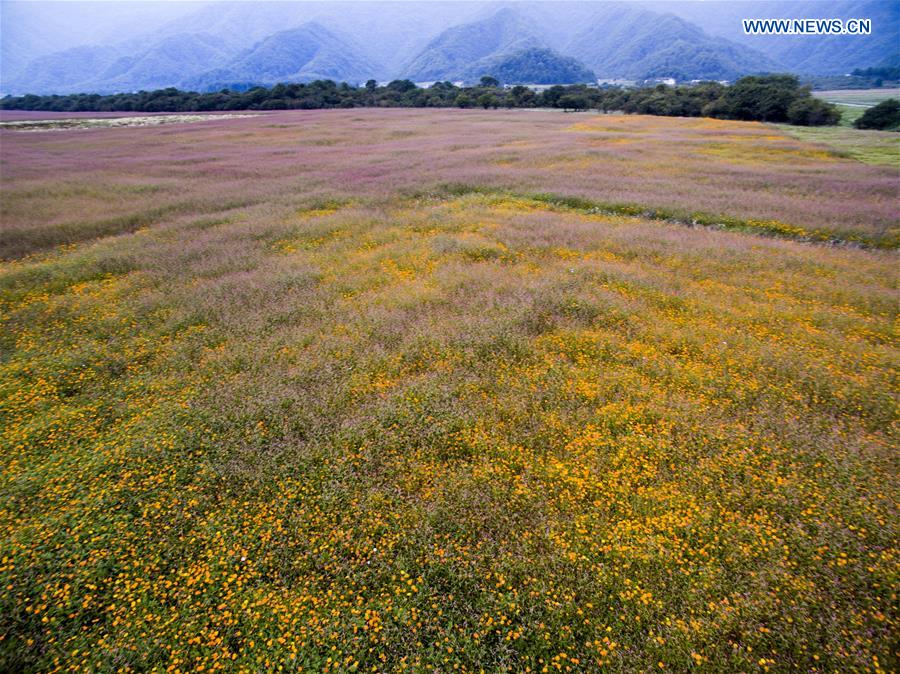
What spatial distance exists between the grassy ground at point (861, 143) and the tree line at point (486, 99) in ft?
55.5

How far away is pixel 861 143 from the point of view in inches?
1663

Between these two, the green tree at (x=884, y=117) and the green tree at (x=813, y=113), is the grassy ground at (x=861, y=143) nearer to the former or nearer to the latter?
the green tree at (x=813, y=113)

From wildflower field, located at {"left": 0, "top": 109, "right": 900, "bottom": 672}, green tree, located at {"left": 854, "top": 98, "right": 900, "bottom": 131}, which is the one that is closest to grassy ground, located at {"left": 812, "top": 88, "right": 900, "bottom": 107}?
green tree, located at {"left": 854, "top": 98, "right": 900, "bottom": 131}

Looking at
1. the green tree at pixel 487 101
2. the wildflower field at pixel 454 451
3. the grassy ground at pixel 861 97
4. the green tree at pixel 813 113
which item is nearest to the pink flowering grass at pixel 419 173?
the wildflower field at pixel 454 451

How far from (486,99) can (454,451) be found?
115m

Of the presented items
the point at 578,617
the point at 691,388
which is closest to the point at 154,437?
the point at 578,617

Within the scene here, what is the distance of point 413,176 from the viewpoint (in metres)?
32.2

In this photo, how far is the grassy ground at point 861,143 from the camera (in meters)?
35.3

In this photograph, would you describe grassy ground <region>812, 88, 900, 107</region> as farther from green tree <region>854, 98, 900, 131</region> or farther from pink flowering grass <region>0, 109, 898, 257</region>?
pink flowering grass <region>0, 109, 898, 257</region>

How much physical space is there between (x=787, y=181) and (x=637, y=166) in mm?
10071

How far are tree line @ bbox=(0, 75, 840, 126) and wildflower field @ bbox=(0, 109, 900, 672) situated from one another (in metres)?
65.4

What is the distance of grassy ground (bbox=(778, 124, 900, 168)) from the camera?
35.3 m

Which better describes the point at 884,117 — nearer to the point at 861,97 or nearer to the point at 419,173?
the point at 419,173


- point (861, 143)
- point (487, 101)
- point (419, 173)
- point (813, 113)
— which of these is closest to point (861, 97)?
point (813, 113)
